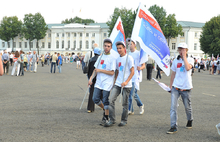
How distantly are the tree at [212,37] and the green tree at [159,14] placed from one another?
1353 centimetres

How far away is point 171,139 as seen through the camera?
16.1 feet

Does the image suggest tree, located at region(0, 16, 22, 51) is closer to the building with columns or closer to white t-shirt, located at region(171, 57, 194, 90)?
the building with columns

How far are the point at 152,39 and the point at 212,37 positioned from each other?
60.0 metres

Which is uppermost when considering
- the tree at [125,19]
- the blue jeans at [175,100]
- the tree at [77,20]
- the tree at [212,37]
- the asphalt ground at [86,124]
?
the tree at [77,20]

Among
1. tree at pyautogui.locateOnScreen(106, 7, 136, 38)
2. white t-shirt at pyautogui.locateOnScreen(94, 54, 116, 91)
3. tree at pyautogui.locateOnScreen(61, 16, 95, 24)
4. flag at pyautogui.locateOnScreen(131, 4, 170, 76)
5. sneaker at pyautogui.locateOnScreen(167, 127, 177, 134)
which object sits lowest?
sneaker at pyautogui.locateOnScreen(167, 127, 177, 134)

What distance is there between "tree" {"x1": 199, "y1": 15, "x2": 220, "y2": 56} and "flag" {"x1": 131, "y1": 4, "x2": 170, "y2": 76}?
56.2 m

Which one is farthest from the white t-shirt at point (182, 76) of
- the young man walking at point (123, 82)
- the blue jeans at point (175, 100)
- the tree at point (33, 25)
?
the tree at point (33, 25)

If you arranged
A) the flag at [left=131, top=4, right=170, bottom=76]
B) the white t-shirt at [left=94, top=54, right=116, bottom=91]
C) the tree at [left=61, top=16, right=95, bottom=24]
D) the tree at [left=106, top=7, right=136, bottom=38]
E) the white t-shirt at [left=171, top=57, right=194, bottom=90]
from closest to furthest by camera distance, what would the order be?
the white t-shirt at [left=171, top=57, right=194, bottom=90] < the white t-shirt at [left=94, top=54, right=116, bottom=91] < the flag at [left=131, top=4, right=170, bottom=76] < the tree at [left=106, top=7, right=136, bottom=38] < the tree at [left=61, top=16, right=95, bottom=24]

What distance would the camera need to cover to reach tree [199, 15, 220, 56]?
→ 195 ft

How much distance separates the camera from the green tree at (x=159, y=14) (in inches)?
2931

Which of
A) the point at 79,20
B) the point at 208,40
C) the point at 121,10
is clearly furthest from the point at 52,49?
the point at 208,40

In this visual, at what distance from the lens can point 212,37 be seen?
6175 centimetres

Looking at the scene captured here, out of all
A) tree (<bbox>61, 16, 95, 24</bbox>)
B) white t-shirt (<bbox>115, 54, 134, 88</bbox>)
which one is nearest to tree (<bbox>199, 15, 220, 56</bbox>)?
white t-shirt (<bbox>115, 54, 134, 88</bbox>)

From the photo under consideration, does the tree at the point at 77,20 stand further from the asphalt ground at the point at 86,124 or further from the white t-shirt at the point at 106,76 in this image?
the white t-shirt at the point at 106,76
